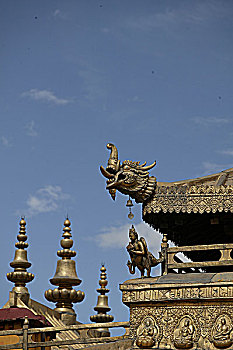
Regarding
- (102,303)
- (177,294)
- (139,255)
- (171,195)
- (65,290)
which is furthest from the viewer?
(102,303)

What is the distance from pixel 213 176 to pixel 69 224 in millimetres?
9739

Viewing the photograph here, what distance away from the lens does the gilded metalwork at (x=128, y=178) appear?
14.9m

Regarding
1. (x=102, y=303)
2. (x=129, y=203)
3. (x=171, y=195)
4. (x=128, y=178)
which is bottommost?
(x=129, y=203)

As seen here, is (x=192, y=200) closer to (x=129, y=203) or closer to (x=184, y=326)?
(x=129, y=203)

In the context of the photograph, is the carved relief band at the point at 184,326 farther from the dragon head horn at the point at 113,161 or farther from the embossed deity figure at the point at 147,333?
the dragon head horn at the point at 113,161

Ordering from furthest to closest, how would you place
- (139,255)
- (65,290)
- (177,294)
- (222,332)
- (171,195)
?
1. (65,290)
2. (171,195)
3. (139,255)
4. (177,294)
5. (222,332)

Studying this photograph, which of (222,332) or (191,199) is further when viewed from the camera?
(191,199)

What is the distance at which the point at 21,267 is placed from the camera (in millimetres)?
23672

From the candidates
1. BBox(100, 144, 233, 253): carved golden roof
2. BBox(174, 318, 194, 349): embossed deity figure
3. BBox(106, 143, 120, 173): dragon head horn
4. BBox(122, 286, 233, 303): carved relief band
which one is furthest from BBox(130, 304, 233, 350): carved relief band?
BBox(106, 143, 120, 173): dragon head horn

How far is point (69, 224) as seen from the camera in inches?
980

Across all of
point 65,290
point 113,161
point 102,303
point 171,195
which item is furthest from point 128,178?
point 102,303

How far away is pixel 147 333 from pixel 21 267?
9.99 m

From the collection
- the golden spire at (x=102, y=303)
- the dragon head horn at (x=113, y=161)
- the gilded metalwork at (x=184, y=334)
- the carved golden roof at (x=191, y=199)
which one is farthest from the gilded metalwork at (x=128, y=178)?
the golden spire at (x=102, y=303)

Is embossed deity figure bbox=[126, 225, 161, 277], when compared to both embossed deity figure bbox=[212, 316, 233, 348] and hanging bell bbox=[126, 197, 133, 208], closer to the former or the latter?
hanging bell bbox=[126, 197, 133, 208]
